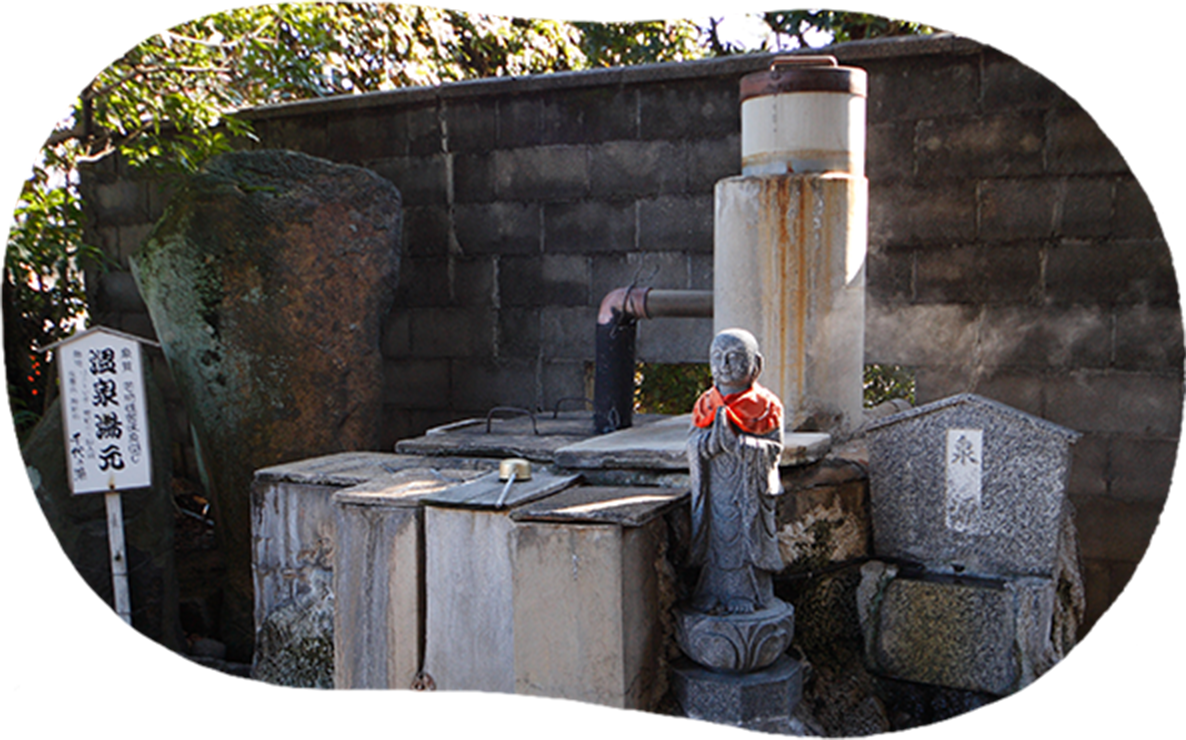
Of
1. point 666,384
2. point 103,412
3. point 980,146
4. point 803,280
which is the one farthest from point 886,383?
point 103,412

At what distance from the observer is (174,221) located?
228 inches

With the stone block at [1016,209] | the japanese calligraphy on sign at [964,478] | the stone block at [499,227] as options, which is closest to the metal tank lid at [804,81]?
the stone block at [1016,209]

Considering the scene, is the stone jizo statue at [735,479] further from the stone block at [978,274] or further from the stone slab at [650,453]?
the stone block at [978,274]

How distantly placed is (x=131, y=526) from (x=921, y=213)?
5.24 meters

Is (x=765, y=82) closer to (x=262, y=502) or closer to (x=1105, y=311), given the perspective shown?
(x=1105, y=311)

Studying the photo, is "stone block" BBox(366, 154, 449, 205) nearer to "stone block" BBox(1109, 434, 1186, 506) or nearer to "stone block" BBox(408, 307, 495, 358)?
"stone block" BBox(408, 307, 495, 358)

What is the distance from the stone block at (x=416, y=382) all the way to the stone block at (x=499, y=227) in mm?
902

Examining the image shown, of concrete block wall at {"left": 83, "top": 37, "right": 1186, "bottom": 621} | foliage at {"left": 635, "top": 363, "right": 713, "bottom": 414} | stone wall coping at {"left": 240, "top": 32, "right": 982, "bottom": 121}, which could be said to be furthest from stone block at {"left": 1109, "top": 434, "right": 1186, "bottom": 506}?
foliage at {"left": 635, "top": 363, "right": 713, "bottom": 414}

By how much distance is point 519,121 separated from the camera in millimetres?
6594

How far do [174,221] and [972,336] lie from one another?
4.81 meters

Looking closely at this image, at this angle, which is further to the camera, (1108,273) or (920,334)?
(920,334)

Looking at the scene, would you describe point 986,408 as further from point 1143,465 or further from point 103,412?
point 103,412

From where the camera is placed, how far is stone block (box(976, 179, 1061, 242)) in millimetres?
5395

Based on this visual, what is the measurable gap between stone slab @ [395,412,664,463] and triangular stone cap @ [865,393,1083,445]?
156 centimetres
